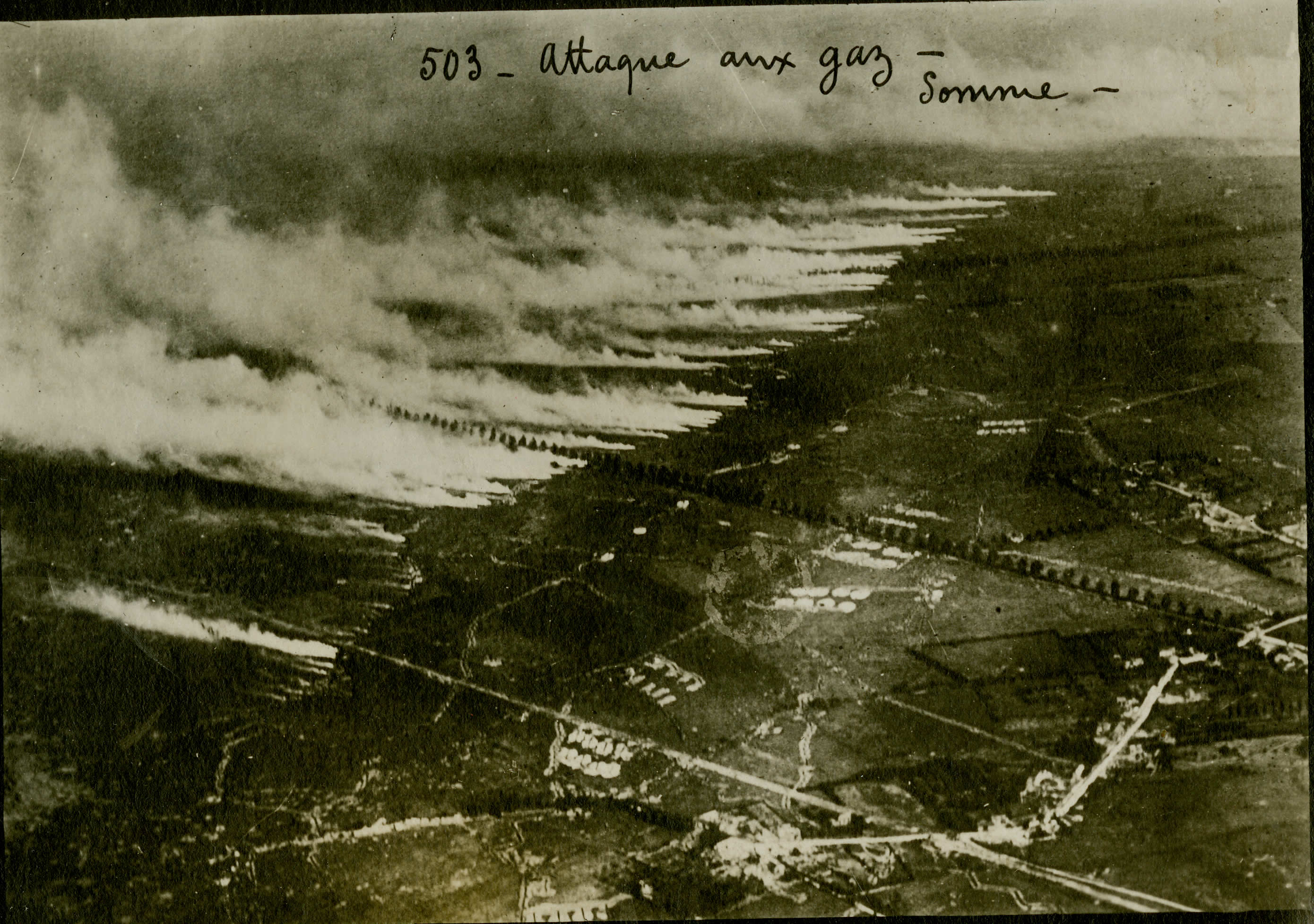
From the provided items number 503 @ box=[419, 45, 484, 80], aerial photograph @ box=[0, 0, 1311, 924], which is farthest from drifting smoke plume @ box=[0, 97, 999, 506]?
number 503 @ box=[419, 45, 484, 80]

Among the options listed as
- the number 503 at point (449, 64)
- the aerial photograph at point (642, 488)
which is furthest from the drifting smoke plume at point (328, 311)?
the number 503 at point (449, 64)

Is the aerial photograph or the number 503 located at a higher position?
the number 503

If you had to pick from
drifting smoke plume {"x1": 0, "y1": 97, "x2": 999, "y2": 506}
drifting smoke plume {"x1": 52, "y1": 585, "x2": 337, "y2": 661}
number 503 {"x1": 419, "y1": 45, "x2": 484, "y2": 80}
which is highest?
number 503 {"x1": 419, "y1": 45, "x2": 484, "y2": 80}

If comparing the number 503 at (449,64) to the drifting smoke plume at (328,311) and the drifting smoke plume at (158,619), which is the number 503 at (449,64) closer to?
the drifting smoke plume at (328,311)

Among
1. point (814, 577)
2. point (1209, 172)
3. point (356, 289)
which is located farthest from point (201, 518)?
point (1209, 172)

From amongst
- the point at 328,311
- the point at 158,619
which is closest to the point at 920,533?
the point at 328,311

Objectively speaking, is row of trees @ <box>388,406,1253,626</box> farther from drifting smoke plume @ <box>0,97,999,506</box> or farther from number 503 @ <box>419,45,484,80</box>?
number 503 @ <box>419,45,484,80</box>

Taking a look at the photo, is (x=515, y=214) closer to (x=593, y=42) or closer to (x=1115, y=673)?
(x=593, y=42)
